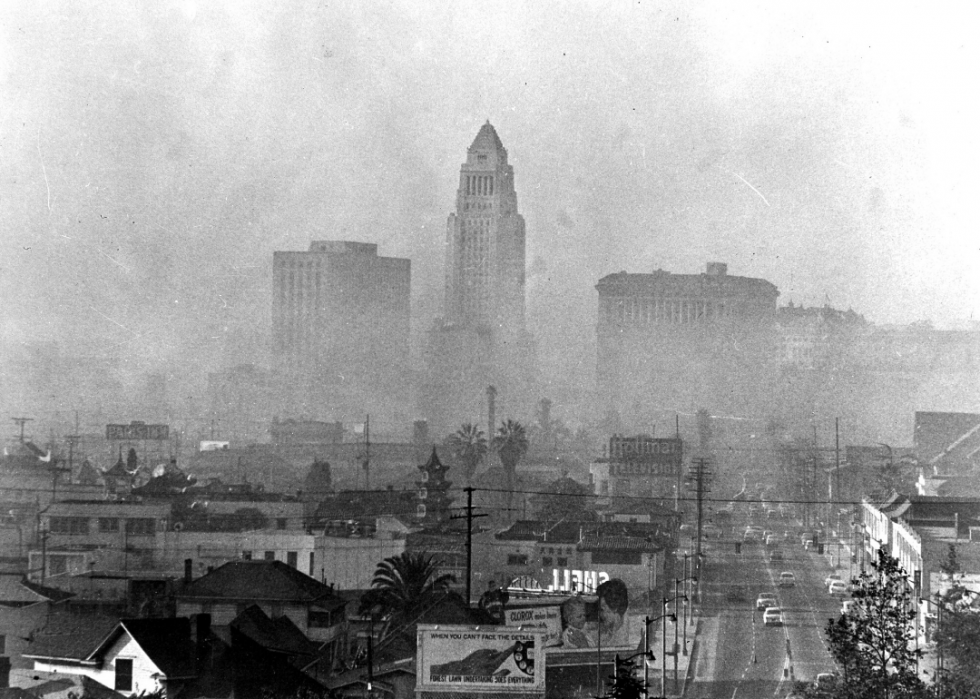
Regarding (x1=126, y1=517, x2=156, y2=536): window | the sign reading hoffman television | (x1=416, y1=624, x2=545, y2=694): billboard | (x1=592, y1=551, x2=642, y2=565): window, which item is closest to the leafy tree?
(x1=416, y1=624, x2=545, y2=694): billboard

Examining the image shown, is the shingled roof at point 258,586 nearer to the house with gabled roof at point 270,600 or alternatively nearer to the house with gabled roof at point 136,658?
the house with gabled roof at point 270,600

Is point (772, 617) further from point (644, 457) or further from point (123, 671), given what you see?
point (644, 457)

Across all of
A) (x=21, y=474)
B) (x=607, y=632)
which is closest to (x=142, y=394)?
(x=21, y=474)

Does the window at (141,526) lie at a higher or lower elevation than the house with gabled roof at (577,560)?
higher

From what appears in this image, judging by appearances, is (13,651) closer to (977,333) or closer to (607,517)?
(607,517)

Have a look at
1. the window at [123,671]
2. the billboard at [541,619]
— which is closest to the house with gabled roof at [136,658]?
the window at [123,671]

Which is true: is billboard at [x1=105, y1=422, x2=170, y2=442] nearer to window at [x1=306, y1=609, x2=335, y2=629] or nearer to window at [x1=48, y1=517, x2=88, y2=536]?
window at [x1=48, y1=517, x2=88, y2=536]
